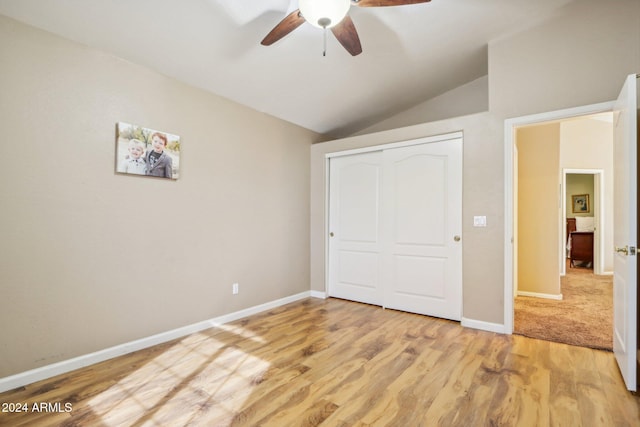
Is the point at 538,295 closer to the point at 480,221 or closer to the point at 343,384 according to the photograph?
the point at 480,221

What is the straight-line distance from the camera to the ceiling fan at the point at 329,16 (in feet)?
6.00

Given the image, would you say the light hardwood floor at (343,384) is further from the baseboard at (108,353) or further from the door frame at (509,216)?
the door frame at (509,216)

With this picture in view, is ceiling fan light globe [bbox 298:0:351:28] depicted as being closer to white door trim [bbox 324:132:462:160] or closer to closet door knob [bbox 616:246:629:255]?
white door trim [bbox 324:132:462:160]

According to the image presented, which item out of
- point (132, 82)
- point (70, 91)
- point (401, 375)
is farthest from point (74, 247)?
point (401, 375)

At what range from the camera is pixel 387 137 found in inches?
155

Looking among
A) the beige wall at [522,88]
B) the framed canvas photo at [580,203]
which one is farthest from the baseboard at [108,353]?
the framed canvas photo at [580,203]

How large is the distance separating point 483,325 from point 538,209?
2.31 metres

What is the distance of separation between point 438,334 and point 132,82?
145 inches

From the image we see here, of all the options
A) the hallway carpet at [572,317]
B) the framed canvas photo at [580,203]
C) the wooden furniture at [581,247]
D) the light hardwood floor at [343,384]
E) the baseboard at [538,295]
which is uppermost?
the framed canvas photo at [580,203]

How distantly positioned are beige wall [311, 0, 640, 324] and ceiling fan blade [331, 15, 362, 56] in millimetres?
1612

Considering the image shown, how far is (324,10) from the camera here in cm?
184

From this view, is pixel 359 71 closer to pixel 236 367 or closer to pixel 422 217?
pixel 422 217

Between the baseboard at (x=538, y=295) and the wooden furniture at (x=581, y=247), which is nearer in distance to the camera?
the baseboard at (x=538, y=295)

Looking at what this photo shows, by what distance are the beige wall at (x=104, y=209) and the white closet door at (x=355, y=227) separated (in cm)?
117
